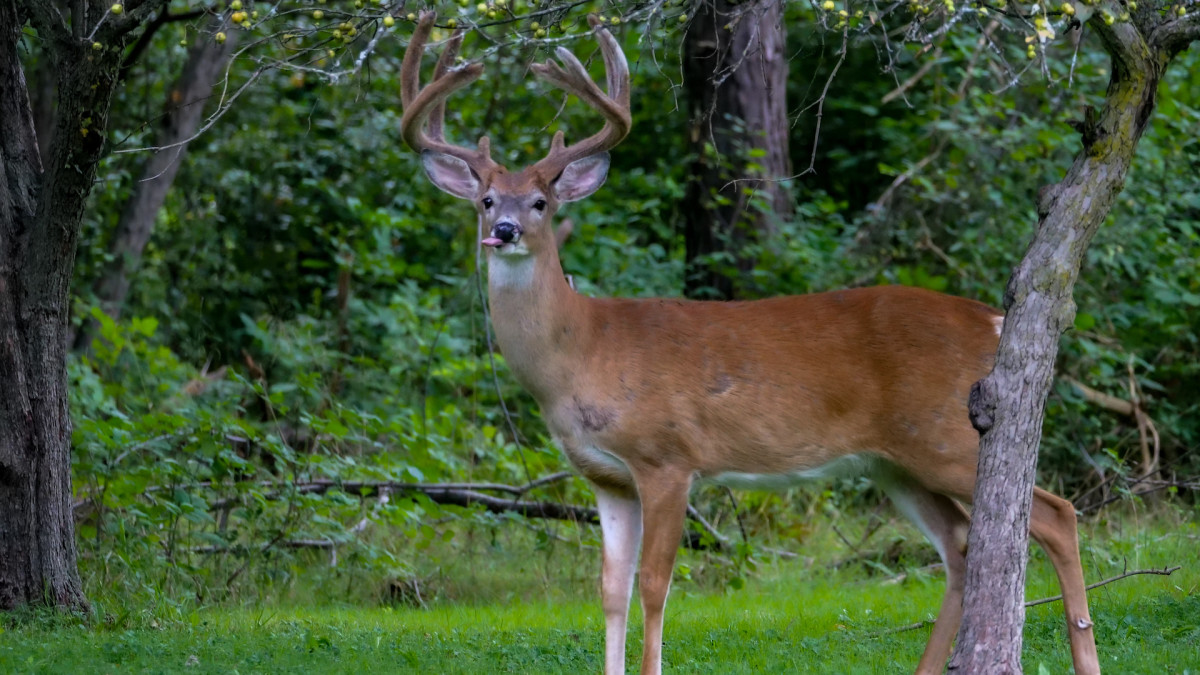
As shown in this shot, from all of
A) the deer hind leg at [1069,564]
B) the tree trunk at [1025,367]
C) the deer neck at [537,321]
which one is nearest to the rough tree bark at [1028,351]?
the tree trunk at [1025,367]

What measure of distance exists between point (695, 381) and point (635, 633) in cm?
133

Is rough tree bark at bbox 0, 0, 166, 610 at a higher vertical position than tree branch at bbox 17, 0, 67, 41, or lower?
lower

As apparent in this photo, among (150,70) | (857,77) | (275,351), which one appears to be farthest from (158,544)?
(857,77)

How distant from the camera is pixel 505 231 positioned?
5688 mm

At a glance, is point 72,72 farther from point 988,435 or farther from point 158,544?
point 988,435

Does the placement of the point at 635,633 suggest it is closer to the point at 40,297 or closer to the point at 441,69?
the point at 441,69

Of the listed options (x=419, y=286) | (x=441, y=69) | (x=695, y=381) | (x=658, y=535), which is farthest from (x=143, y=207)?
(x=658, y=535)

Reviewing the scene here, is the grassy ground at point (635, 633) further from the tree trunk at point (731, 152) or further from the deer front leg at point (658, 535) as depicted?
the tree trunk at point (731, 152)

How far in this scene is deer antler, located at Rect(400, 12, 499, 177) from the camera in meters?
5.71

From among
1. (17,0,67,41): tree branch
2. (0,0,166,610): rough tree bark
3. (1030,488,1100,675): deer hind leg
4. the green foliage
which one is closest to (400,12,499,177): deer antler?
the green foliage

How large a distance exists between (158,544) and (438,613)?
161cm

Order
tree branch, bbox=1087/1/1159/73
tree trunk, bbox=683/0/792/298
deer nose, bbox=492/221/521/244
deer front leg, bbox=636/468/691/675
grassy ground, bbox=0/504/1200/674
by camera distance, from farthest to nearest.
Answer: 1. tree trunk, bbox=683/0/792/298
2. deer nose, bbox=492/221/521/244
3. deer front leg, bbox=636/468/691/675
4. grassy ground, bbox=0/504/1200/674
5. tree branch, bbox=1087/1/1159/73

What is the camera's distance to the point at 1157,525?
8.54 metres

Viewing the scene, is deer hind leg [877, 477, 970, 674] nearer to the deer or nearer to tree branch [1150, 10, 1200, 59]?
the deer
